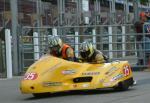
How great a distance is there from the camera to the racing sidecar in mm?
11048

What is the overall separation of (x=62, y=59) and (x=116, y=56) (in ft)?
24.8

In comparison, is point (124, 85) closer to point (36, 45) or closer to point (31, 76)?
point (31, 76)

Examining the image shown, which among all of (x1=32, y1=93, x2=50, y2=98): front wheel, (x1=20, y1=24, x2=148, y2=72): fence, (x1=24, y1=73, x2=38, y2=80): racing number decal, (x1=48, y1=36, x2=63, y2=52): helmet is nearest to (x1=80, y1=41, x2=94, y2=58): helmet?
(x1=48, y1=36, x2=63, y2=52): helmet

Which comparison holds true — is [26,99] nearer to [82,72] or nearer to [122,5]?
[82,72]

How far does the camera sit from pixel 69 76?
1135cm

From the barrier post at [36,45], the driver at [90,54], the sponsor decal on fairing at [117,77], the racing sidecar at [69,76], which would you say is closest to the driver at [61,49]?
the racing sidecar at [69,76]

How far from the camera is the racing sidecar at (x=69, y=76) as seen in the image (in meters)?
11.0

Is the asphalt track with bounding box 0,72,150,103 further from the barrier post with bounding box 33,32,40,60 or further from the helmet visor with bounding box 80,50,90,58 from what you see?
the barrier post with bounding box 33,32,40,60

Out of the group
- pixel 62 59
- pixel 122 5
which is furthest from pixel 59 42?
pixel 122 5

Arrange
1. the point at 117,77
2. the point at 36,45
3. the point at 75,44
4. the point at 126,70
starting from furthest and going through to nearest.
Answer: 1. the point at 36,45
2. the point at 75,44
3. the point at 126,70
4. the point at 117,77

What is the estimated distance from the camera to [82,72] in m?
11.4

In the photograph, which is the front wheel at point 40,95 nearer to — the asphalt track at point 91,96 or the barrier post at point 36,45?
the asphalt track at point 91,96

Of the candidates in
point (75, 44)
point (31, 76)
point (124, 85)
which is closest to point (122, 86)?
point (124, 85)

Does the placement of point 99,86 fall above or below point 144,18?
below
